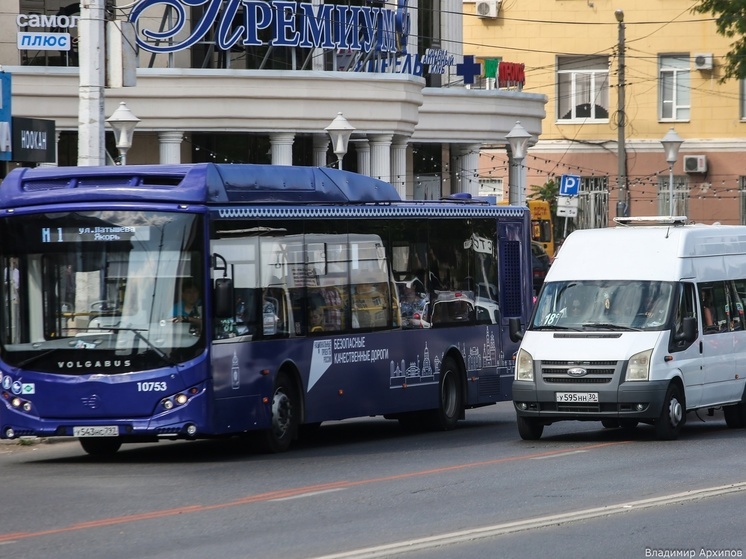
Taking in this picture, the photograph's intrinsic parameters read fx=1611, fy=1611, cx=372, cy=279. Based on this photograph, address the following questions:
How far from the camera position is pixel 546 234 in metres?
52.8

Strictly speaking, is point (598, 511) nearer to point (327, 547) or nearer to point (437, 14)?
point (327, 547)

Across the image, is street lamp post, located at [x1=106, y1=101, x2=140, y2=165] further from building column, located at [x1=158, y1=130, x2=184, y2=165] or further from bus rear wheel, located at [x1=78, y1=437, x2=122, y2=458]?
bus rear wheel, located at [x1=78, y1=437, x2=122, y2=458]

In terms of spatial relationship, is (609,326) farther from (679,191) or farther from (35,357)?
(679,191)

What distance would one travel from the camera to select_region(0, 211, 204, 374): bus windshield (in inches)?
593

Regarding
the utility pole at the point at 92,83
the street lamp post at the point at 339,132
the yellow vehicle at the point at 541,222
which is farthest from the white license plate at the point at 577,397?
the yellow vehicle at the point at 541,222

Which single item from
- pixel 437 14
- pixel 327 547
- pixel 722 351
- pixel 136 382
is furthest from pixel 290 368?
pixel 437 14

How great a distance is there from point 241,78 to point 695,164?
26.0 metres

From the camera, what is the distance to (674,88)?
58375 mm

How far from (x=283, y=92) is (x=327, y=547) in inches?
1047

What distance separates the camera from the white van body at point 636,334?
55.7 ft

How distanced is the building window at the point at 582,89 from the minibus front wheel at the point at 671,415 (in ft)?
139

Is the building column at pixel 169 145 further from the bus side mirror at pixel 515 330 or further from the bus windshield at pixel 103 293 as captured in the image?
the bus windshield at pixel 103 293

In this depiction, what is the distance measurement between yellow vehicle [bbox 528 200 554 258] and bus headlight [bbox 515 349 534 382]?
35.0 metres

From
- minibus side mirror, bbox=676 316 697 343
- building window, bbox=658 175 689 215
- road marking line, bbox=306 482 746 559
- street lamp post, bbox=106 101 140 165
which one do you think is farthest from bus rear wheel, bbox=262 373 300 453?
building window, bbox=658 175 689 215
